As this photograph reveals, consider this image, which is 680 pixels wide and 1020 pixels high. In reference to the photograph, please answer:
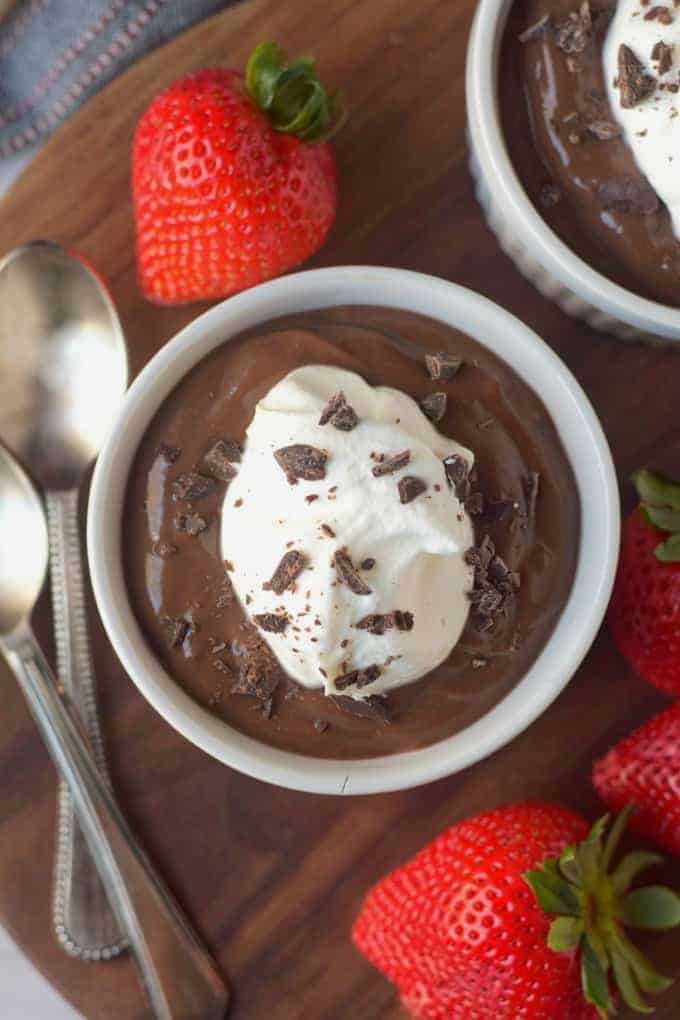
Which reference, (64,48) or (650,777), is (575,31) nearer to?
(64,48)

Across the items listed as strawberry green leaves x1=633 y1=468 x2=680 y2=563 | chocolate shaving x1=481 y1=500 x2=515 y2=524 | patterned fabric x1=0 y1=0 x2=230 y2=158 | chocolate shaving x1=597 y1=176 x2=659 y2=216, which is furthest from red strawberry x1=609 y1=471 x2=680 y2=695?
patterned fabric x1=0 y1=0 x2=230 y2=158

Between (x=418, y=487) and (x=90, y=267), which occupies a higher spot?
(x=90, y=267)

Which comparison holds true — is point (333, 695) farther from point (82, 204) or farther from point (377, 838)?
point (82, 204)

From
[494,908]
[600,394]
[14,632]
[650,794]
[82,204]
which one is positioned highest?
[82,204]

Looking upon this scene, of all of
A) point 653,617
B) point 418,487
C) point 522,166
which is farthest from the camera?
point 653,617

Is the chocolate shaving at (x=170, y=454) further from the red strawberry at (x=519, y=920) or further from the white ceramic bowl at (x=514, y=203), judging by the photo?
the red strawberry at (x=519, y=920)

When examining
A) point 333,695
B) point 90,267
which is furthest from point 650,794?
point 90,267
